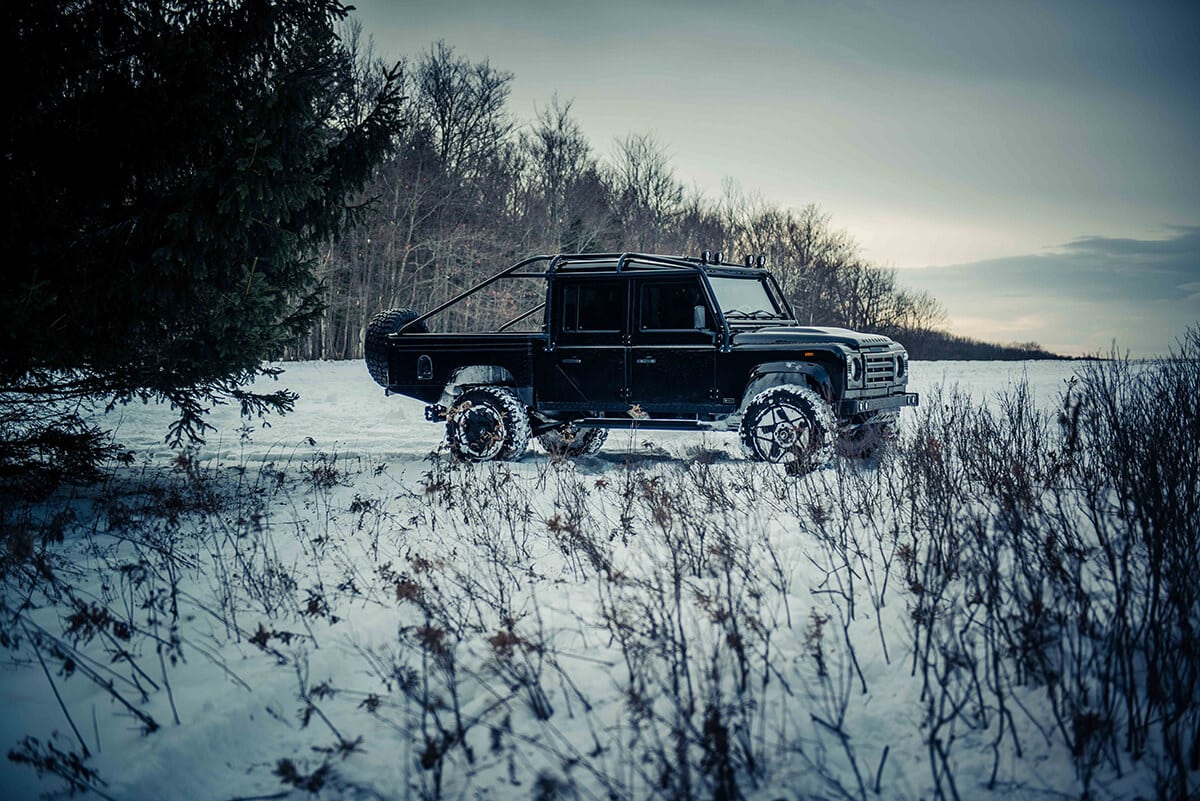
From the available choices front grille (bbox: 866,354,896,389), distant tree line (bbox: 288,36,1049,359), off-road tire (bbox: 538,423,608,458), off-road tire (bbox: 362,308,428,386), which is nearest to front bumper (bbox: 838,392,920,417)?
front grille (bbox: 866,354,896,389)

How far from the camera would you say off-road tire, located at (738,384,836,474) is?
7.61m

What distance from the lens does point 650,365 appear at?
29.2ft

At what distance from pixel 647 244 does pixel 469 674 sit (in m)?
39.5

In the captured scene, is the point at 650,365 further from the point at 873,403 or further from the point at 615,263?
the point at 873,403

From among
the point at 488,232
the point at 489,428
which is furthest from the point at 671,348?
the point at 488,232

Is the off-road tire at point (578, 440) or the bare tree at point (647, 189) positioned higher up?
the bare tree at point (647, 189)

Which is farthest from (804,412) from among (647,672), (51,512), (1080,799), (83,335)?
(51,512)

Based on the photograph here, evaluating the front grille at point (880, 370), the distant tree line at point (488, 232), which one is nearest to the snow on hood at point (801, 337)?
the front grille at point (880, 370)

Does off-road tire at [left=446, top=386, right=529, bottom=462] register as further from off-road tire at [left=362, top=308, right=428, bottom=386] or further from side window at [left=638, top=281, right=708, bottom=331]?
side window at [left=638, top=281, right=708, bottom=331]

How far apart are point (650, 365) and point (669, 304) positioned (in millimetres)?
705

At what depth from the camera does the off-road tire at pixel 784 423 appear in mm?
7614

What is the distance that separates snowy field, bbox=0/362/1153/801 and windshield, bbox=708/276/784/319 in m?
2.81

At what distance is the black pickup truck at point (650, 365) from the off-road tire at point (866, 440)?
34mm

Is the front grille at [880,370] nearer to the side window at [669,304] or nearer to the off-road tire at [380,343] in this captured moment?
the side window at [669,304]
